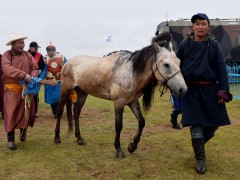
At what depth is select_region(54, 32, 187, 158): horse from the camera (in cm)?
440

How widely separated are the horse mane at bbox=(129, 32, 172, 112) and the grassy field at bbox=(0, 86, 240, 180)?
92 centimetres

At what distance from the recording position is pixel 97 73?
542 cm

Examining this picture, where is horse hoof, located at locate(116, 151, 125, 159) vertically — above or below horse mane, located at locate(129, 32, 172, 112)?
below

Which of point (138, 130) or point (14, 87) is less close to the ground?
point (14, 87)

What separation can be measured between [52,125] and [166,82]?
13.8 ft

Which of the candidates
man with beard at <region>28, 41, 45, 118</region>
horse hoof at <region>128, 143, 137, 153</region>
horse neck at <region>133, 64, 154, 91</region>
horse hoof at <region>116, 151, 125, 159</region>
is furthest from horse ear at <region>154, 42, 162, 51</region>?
man with beard at <region>28, 41, 45, 118</region>

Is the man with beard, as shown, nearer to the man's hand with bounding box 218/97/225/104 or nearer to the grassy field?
the grassy field

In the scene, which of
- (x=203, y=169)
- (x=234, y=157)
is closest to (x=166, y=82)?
(x=203, y=169)

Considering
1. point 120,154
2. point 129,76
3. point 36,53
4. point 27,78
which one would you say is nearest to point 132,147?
point 120,154

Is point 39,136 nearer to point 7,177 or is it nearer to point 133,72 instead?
point 7,177

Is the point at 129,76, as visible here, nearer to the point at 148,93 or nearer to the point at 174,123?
the point at 148,93

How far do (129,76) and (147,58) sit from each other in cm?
39

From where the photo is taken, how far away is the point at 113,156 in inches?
202

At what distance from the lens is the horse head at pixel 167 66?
13.7 ft
